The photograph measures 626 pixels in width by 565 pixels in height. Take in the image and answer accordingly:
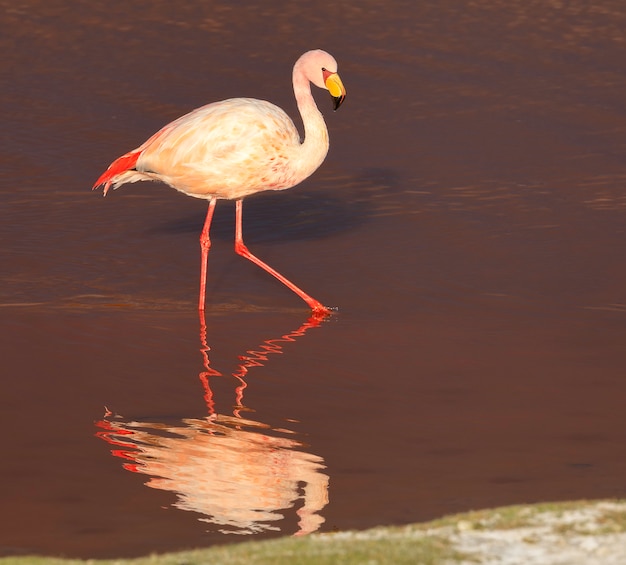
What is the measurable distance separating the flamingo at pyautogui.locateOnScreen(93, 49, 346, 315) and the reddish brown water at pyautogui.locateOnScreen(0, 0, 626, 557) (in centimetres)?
81

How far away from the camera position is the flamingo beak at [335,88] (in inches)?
373

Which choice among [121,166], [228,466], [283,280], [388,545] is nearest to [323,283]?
[283,280]

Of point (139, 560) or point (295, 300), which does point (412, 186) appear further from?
point (139, 560)

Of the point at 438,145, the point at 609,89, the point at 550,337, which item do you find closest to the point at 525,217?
the point at 438,145

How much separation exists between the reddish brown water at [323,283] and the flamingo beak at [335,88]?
4.62 feet

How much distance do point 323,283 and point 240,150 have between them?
4.39 ft

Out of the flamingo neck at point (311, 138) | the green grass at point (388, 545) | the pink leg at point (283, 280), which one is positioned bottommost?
the green grass at point (388, 545)

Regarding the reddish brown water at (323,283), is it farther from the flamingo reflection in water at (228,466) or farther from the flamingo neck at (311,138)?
the flamingo neck at (311,138)

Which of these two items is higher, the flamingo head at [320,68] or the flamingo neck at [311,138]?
the flamingo head at [320,68]

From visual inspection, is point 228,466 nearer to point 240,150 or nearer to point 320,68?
point 240,150

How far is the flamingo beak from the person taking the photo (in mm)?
9484

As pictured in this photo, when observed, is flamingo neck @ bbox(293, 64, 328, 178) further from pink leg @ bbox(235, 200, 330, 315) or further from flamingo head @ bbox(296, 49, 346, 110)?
pink leg @ bbox(235, 200, 330, 315)

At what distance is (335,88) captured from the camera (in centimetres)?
953

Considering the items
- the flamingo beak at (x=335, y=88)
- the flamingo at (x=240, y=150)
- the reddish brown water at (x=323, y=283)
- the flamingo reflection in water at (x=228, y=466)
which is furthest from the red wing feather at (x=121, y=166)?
the flamingo reflection in water at (x=228, y=466)
